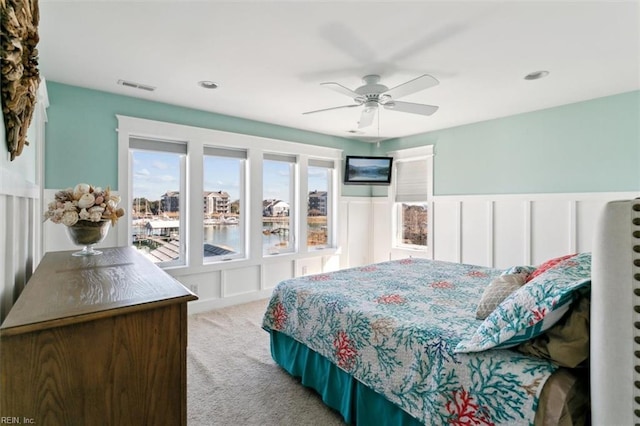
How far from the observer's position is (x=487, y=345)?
4.29ft

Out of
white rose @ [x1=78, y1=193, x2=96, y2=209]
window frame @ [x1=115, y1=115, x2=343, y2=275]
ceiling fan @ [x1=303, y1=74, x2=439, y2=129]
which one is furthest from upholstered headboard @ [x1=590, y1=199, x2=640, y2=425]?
window frame @ [x1=115, y1=115, x2=343, y2=275]

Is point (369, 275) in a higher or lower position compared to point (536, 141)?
lower

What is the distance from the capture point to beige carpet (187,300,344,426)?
6.59 ft

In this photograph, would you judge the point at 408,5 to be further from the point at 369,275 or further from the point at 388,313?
the point at 369,275

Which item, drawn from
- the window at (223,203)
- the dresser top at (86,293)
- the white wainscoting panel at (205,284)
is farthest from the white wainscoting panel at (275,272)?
the dresser top at (86,293)

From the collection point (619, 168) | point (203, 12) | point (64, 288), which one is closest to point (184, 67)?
point (203, 12)

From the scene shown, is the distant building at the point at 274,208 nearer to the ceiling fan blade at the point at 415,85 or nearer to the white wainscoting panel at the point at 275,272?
the white wainscoting panel at the point at 275,272

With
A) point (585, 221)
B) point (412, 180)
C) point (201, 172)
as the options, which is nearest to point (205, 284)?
point (201, 172)

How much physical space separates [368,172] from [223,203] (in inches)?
86.8

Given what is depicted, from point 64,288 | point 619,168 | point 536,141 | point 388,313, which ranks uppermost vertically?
point 536,141

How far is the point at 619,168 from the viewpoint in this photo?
3312 millimetres

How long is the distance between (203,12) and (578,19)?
2330 mm

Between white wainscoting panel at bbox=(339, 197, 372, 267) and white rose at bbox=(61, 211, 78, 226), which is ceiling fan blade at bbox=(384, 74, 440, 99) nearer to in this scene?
white rose at bbox=(61, 211, 78, 226)

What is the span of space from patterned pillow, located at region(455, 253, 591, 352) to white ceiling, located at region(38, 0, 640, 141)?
5.17ft
